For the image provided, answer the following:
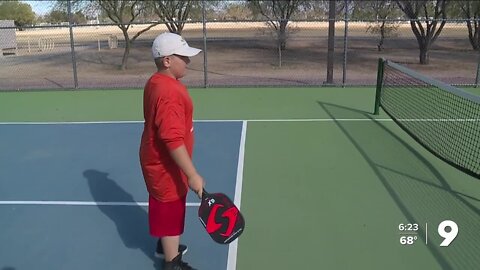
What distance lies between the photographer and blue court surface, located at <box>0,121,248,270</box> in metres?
Result: 4.05

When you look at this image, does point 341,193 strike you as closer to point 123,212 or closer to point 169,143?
point 123,212

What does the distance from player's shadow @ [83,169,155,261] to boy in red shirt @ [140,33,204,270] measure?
2.26ft

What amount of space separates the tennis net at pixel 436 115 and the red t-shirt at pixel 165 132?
3434mm

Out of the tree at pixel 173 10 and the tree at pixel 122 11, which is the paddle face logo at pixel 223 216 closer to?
the tree at pixel 122 11

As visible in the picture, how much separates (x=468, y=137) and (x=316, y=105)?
143 inches

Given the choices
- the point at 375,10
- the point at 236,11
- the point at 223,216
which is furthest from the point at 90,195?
the point at 236,11

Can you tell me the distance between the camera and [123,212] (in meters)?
4.89

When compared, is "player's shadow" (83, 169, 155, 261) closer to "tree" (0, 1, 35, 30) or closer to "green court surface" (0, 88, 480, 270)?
"green court surface" (0, 88, 480, 270)

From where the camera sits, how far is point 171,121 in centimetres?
296

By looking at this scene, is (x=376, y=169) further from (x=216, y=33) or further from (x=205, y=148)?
(x=216, y=33)

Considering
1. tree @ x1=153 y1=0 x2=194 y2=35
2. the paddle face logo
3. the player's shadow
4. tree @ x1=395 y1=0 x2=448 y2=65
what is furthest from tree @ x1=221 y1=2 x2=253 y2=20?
the paddle face logo

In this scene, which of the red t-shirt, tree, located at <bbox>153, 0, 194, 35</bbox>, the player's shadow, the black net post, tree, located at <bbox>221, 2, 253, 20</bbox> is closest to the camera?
the red t-shirt

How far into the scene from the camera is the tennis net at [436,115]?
6.12 meters

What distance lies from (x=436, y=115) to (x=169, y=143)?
271 inches
